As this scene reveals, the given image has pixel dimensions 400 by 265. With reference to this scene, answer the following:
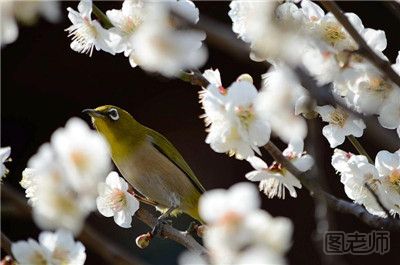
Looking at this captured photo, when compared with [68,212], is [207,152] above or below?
below

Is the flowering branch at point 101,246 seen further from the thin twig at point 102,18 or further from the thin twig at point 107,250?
the thin twig at point 102,18

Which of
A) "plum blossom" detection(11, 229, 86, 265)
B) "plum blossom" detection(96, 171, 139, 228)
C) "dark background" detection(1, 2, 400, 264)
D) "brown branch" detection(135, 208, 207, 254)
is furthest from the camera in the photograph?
"dark background" detection(1, 2, 400, 264)

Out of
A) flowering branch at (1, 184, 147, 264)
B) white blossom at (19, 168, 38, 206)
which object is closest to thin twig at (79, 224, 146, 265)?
→ flowering branch at (1, 184, 147, 264)

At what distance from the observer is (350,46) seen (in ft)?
3.78

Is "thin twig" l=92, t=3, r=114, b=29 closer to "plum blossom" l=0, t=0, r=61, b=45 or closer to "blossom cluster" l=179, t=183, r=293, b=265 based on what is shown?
"plum blossom" l=0, t=0, r=61, b=45

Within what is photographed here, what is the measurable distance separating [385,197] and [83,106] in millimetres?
2149

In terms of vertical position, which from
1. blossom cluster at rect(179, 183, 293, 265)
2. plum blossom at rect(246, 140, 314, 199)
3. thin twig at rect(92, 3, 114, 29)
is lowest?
thin twig at rect(92, 3, 114, 29)

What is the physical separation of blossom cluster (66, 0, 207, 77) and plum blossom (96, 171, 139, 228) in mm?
212

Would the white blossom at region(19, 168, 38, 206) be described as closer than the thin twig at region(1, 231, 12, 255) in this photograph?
No

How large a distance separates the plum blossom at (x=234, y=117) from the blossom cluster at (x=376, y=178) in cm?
28

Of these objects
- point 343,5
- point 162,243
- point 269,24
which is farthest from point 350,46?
point 162,243

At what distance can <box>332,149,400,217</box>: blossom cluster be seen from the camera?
1232 mm

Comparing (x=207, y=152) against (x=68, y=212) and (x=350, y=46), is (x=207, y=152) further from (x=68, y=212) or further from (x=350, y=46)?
(x=68, y=212)

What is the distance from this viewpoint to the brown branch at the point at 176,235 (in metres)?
1.08
